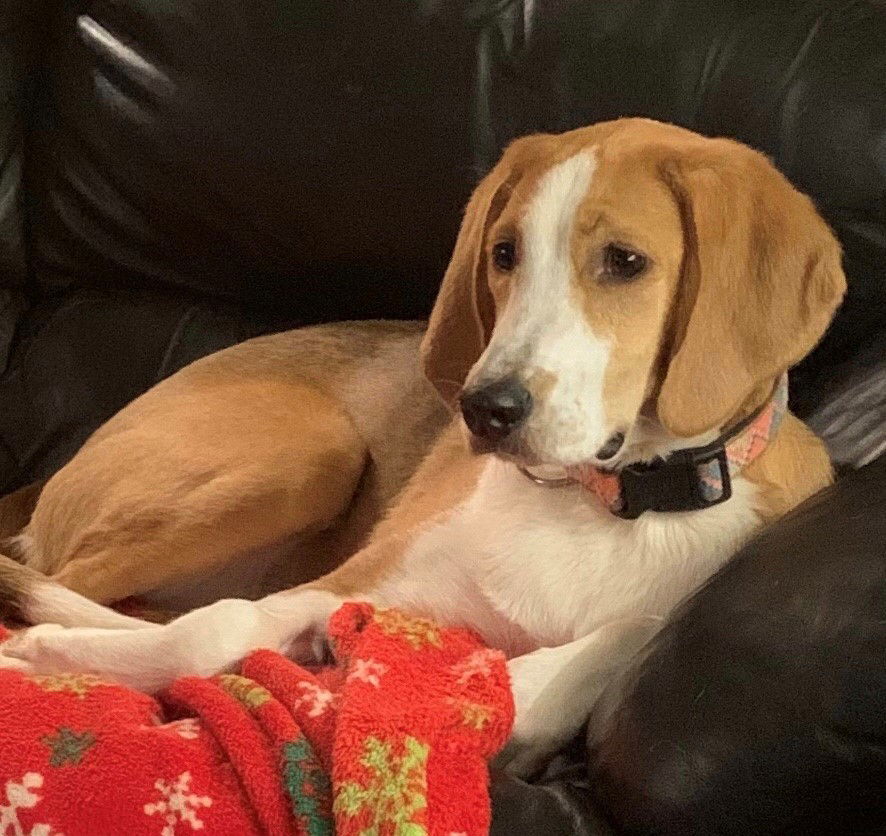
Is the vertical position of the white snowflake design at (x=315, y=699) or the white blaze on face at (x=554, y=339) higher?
the white blaze on face at (x=554, y=339)

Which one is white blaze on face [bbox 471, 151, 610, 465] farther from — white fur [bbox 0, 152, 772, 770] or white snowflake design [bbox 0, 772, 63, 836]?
white snowflake design [bbox 0, 772, 63, 836]

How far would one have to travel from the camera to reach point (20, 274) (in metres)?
2.47

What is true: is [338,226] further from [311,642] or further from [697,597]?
[697,597]

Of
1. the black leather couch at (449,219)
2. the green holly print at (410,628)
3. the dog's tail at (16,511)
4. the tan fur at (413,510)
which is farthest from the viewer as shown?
the dog's tail at (16,511)

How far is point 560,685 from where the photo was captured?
4.54 feet

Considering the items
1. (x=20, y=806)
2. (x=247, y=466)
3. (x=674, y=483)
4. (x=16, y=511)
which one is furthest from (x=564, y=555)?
(x=16, y=511)

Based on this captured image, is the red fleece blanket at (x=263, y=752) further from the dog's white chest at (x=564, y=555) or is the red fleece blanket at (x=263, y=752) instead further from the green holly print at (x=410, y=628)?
the dog's white chest at (x=564, y=555)

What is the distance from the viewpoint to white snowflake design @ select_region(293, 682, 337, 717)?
1287 millimetres

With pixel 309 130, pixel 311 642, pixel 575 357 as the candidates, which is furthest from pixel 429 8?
pixel 311 642

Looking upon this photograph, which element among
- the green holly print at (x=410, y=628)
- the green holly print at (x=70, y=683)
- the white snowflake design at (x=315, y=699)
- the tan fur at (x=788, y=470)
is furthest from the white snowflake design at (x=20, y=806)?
the tan fur at (x=788, y=470)

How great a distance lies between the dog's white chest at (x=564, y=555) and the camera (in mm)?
1461

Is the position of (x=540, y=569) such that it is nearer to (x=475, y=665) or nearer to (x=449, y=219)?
(x=475, y=665)

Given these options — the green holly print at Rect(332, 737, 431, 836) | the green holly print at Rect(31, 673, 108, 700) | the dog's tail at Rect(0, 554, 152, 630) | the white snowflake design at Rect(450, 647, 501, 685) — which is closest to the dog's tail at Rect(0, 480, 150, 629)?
the dog's tail at Rect(0, 554, 152, 630)

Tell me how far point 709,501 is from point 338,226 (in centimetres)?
91
